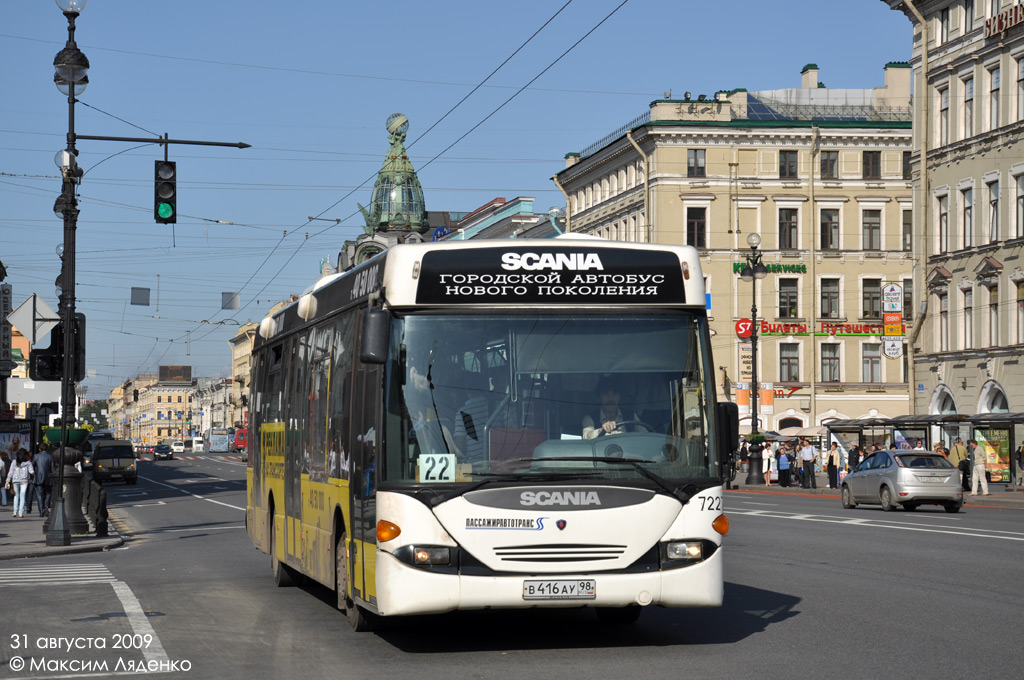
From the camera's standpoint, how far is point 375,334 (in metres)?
10.2

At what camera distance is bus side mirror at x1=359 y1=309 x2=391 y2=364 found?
1013cm

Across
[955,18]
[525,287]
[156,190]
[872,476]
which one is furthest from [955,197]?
[525,287]

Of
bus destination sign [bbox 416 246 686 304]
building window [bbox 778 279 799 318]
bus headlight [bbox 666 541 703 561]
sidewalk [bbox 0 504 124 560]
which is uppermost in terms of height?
building window [bbox 778 279 799 318]

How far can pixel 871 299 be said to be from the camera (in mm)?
82125

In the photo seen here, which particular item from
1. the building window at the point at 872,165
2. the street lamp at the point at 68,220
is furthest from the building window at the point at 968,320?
the street lamp at the point at 68,220

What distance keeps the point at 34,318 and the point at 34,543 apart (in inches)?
148

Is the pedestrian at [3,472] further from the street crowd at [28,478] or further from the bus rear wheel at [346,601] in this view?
the bus rear wheel at [346,601]

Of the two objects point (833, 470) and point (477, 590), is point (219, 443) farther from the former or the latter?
point (477, 590)

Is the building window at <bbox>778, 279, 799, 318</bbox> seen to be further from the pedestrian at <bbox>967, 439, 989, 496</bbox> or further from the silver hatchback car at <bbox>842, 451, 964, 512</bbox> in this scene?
the silver hatchback car at <bbox>842, 451, 964, 512</bbox>

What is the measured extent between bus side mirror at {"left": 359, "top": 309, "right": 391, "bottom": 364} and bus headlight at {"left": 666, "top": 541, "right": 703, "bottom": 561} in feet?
7.93

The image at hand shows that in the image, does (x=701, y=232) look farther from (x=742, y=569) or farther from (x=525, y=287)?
(x=525, y=287)

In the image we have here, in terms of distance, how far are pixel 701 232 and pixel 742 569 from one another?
2545 inches

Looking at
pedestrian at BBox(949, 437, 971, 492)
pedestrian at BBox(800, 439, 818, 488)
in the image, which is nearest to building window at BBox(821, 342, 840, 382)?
pedestrian at BBox(800, 439, 818, 488)

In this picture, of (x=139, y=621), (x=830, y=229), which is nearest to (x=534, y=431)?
(x=139, y=621)
